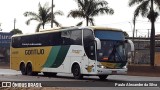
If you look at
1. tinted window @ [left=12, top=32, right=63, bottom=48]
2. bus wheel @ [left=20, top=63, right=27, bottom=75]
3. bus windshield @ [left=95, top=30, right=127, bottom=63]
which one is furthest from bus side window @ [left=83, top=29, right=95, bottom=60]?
bus wheel @ [left=20, top=63, right=27, bottom=75]

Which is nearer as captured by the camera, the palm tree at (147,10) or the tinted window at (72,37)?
the tinted window at (72,37)

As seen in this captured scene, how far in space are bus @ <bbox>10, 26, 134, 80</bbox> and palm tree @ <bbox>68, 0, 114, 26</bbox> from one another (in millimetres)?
19547

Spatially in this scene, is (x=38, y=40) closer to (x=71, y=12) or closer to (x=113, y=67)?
(x=113, y=67)

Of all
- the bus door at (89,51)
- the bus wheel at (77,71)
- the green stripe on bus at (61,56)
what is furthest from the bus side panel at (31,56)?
the bus door at (89,51)

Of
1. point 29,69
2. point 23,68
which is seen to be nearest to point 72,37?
point 29,69

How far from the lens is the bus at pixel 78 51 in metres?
24.1

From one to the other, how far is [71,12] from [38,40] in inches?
829

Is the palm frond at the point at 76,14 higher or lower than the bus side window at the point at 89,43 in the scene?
higher

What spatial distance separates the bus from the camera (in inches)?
950

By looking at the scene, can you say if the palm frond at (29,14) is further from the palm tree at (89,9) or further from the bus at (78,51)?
the bus at (78,51)

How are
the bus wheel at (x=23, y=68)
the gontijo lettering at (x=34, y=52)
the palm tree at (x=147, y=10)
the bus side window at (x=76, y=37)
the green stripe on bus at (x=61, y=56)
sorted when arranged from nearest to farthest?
the bus side window at (x=76, y=37) < the green stripe on bus at (x=61, y=56) < the gontijo lettering at (x=34, y=52) < the bus wheel at (x=23, y=68) < the palm tree at (x=147, y=10)

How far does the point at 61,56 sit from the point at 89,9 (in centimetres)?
2415

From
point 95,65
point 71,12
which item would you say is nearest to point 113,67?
point 95,65

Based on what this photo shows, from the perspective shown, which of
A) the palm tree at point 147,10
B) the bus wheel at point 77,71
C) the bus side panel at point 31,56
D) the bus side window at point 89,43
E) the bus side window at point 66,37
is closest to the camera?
the bus side window at point 89,43
